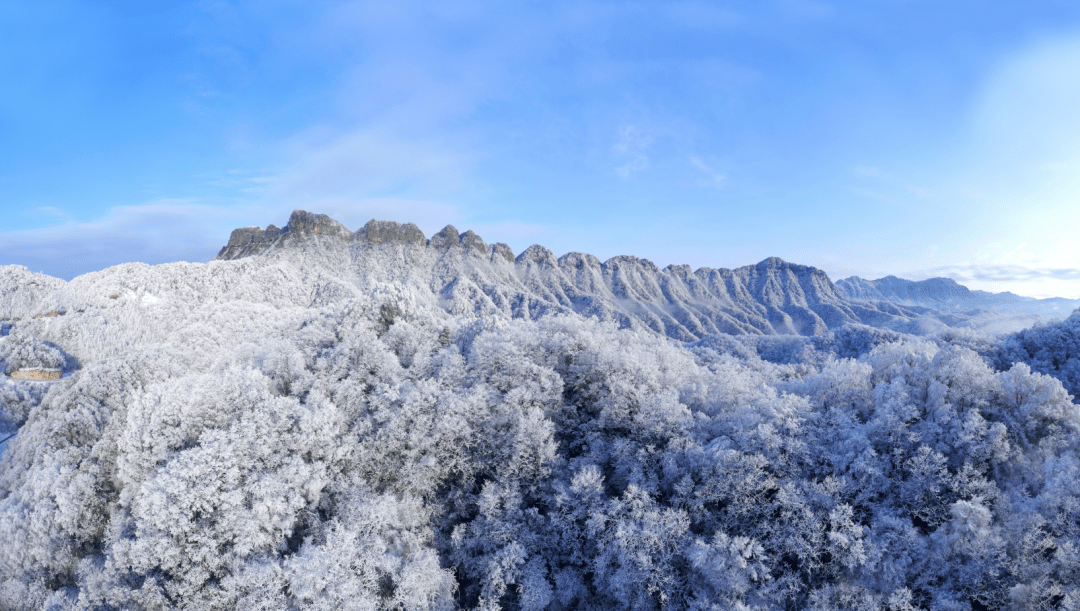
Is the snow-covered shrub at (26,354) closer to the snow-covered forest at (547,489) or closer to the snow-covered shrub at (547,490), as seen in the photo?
the snow-covered forest at (547,489)

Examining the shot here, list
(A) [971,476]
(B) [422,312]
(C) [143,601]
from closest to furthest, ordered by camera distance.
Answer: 1. (C) [143,601]
2. (A) [971,476]
3. (B) [422,312]

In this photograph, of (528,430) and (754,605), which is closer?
(754,605)

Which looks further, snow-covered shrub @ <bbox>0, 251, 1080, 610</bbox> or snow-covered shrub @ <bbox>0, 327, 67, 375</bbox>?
snow-covered shrub @ <bbox>0, 327, 67, 375</bbox>

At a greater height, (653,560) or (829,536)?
(829,536)

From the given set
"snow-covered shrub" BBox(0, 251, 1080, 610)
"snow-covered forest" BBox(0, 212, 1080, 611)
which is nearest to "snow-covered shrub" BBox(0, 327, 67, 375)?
"snow-covered forest" BBox(0, 212, 1080, 611)

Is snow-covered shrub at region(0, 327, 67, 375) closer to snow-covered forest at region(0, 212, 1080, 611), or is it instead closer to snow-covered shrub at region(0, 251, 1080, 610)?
snow-covered forest at region(0, 212, 1080, 611)

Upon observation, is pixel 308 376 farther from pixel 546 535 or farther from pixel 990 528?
pixel 990 528

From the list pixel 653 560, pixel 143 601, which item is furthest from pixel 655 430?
pixel 143 601

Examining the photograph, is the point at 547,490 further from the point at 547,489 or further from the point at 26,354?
the point at 26,354

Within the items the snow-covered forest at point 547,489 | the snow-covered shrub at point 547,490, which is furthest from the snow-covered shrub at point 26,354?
the snow-covered shrub at point 547,490
